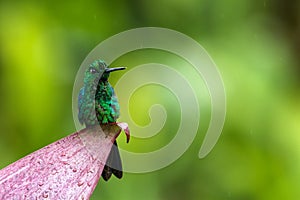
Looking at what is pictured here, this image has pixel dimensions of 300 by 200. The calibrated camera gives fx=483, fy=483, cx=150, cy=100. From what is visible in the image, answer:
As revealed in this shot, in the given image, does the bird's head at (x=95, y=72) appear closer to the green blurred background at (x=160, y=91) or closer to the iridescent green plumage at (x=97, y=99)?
the iridescent green plumage at (x=97, y=99)

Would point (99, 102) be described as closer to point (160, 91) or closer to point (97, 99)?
point (97, 99)

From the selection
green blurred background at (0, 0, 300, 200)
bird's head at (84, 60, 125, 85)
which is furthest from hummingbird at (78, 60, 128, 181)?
green blurred background at (0, 0, 300, 200)

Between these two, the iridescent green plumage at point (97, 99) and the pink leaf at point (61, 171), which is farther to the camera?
the iridescent green plumage at point (97, 99)

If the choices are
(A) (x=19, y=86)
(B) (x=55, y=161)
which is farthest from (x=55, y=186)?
(A) (x=19, y=86)

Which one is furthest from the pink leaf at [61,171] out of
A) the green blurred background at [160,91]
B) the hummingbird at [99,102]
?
the green blurred background at [160,91]

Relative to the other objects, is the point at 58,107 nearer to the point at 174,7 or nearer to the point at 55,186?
the point at 174,7

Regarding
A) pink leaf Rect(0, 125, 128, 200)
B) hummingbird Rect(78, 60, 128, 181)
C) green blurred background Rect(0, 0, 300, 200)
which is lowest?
pink leaf Rect(0, 125, 128, 200)

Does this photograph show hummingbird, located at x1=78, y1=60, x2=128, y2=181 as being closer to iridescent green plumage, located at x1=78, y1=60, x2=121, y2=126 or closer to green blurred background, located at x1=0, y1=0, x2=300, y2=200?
iridescent green plumage, located at x1=78, y1=60, x2=121, y2=126
